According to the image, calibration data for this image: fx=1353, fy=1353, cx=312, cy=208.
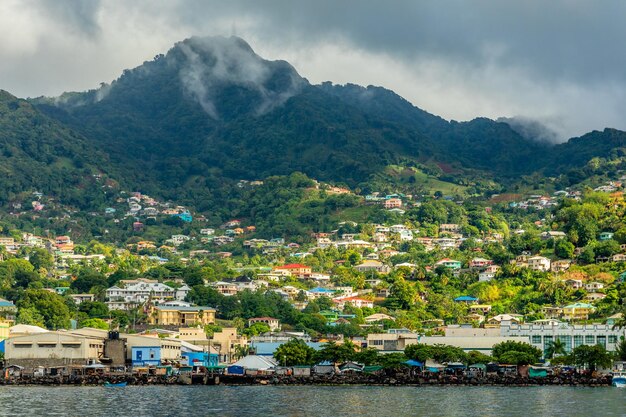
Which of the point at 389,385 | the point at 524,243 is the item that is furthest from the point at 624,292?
the point at 389,385

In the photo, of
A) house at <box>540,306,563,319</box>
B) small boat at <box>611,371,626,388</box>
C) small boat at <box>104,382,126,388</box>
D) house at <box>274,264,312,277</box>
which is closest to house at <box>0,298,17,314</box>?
small boat at <box>104,382,126,388</box>

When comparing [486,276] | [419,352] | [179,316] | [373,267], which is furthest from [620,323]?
[373,267]

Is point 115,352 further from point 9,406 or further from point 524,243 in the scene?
point 524,243

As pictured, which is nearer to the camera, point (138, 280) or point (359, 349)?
point (359, 349)

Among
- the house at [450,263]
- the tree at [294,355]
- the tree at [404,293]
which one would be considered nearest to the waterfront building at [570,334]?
the tree at [294,355]

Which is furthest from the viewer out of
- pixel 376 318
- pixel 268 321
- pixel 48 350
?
pixel 268 321

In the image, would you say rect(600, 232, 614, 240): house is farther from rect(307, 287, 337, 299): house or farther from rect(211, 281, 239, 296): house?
rect(211, 281, 239, 296): house

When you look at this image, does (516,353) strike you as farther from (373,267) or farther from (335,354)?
(373,267)
